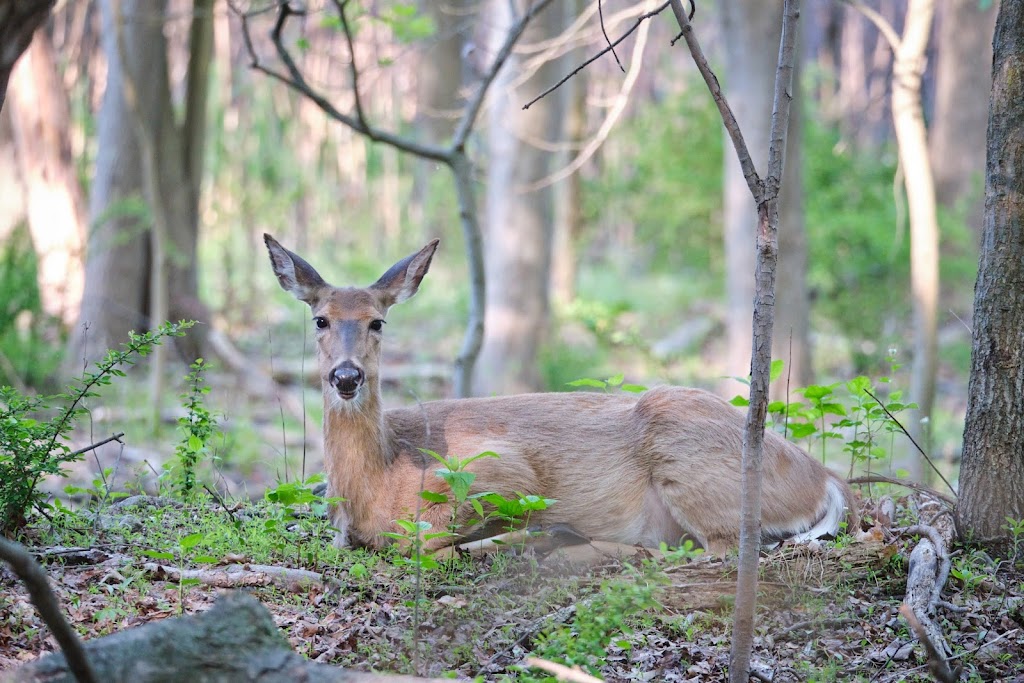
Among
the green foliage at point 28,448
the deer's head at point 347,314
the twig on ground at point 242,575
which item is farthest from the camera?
the deer's head at point 347,314

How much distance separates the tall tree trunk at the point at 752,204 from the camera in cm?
985

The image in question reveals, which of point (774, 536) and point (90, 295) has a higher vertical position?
point (90, 295)

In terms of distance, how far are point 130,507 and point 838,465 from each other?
7.61m

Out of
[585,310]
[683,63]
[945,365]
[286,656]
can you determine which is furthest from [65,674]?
[683,63]

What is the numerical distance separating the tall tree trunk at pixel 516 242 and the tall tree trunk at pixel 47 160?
16.6 feet

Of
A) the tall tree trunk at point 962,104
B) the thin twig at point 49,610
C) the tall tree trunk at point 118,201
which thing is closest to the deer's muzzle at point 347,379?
the thin twig at point 49,610

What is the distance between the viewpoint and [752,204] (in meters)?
10.2

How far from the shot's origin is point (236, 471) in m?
10.1

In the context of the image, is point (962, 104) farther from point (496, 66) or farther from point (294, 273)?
point (294, 273)

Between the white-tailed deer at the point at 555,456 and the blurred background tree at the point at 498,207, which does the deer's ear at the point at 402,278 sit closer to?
the white-tailed deer at the point at 555,456

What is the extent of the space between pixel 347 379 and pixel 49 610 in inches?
108

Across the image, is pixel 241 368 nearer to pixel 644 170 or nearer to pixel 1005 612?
pixel 644 170

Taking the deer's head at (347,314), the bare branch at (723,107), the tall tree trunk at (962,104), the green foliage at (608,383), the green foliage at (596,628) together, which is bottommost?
the green foliage at (596,628)

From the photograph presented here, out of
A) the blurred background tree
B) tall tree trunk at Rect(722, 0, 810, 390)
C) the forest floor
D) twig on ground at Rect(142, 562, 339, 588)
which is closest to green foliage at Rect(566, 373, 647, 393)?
the forest floor
